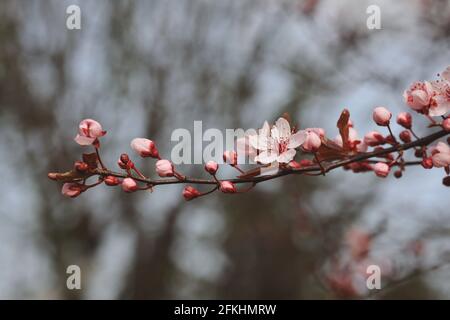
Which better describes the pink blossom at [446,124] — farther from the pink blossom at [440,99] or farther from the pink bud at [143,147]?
the pink bud at [143,147]

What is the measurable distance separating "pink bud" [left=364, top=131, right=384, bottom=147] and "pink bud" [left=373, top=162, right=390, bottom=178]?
55 millimetres

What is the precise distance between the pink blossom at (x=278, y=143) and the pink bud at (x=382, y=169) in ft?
0.67

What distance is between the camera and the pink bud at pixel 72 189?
1.20 metres

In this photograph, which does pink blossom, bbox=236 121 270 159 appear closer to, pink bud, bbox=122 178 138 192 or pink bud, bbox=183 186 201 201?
pink bud, bbox=183 186 201 201

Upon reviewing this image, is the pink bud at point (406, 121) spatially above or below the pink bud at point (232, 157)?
above

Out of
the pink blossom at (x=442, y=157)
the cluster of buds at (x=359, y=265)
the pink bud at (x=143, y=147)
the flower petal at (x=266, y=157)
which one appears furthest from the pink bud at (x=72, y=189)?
the cluster of buds at (x=359, y=265)

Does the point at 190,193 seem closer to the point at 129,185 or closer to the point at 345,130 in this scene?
the point at 129,185

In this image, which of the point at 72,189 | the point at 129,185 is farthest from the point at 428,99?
the point at 72,189

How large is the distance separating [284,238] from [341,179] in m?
1.88

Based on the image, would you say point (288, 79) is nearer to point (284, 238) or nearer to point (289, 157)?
point (284, 238)

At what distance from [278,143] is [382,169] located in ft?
0.82

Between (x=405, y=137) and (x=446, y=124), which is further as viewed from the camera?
(x=405, y=137)

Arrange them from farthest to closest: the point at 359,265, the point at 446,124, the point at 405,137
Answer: the point at 359,265 → the point at 405,137 → the point at 446,124

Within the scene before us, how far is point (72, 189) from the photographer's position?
1.21 m
